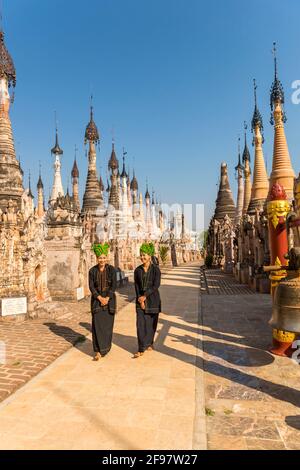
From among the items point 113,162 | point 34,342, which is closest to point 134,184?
point 113,162

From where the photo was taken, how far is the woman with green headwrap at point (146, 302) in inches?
255

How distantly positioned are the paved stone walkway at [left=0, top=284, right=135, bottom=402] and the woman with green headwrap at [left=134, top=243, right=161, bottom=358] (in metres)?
1.72

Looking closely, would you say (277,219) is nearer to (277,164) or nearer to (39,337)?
(39,337)

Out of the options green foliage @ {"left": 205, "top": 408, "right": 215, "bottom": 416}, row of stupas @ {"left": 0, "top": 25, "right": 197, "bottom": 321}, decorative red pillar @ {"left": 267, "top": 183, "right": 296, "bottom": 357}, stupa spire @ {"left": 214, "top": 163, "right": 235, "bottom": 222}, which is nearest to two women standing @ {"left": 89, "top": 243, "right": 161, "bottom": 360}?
green foliage @ {"left": 205, "top": 408, "right": 215, "bottom": 416}

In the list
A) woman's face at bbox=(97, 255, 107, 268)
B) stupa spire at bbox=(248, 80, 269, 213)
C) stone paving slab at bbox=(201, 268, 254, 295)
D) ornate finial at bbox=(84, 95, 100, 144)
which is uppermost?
ornate finial at bbox=(84, 95, 100, 144)

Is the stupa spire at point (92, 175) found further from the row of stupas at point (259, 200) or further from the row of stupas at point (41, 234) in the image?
the row of stupas at point (259, 200)

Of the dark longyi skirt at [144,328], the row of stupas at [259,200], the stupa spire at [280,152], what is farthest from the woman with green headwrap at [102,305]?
the stupa spire at [280,152]

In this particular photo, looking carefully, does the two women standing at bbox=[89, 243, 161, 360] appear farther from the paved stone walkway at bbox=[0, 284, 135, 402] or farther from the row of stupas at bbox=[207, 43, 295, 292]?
the row of stupas at bbox=[207, 43, 295, 292]

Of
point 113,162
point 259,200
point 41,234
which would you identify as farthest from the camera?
point 113,162

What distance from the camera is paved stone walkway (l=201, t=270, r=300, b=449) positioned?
Result: 138 inches

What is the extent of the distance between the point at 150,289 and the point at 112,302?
2.69 feet

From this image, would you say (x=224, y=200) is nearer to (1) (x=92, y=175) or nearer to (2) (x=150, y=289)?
(1) (x=92, y=175)

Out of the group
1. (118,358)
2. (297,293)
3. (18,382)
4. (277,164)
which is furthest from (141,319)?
(277,164)

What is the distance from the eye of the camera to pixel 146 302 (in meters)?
6.66
